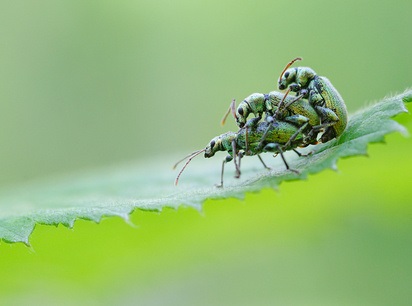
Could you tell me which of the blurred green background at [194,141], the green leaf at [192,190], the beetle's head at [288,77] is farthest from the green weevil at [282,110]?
the blurred green background at [194,141]

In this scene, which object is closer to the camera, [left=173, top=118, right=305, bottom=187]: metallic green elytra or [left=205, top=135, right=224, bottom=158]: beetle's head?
[left=173, top=118, right=305, bottom=187]: metallic green elytra

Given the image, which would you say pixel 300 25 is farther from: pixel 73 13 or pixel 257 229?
pixel 257 229

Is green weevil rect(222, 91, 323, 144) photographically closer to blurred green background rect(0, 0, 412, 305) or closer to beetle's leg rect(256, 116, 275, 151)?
beetle's leg rect(256, 116, 275, 151)

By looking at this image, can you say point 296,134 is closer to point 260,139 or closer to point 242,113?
point 260,139

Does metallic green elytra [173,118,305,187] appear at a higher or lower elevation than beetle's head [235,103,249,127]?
lower

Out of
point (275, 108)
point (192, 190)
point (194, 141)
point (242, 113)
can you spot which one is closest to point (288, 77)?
point (275, 108)

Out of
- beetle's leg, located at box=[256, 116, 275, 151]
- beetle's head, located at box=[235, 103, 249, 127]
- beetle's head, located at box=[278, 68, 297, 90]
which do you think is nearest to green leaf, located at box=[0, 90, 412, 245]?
beetle's leg, located at box=[256, 116, 275, 151]
